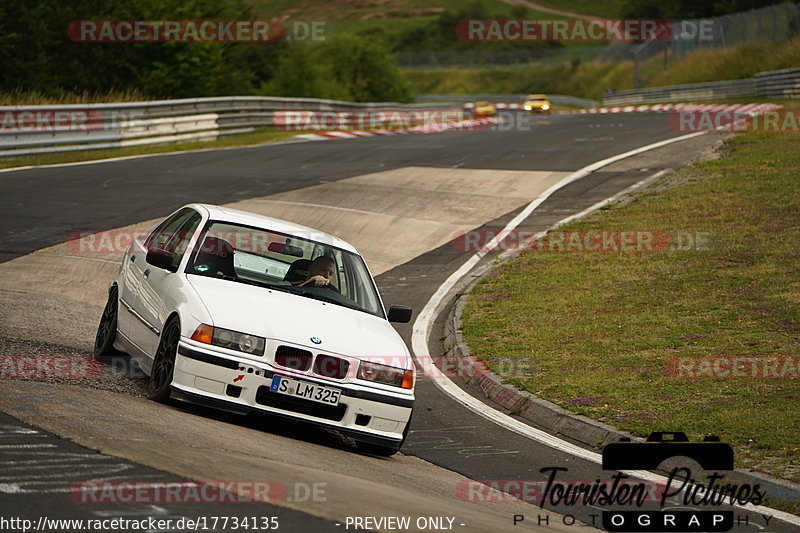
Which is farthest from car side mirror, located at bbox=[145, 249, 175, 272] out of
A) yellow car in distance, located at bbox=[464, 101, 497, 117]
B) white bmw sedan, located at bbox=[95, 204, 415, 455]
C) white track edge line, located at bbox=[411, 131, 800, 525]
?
yellow car in distance, located at bbox=[464, 101, 497, 117]

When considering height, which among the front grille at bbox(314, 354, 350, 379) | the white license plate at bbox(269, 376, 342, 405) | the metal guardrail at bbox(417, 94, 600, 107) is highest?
the metal guardrail at bbox(417, 94, 600, 107)

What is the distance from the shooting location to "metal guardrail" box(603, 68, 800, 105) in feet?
133

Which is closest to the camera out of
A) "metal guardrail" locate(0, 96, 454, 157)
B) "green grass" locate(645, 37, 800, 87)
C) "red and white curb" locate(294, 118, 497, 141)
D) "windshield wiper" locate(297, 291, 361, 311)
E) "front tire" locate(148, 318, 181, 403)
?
"front tire" locate(148, 318, 181, 403)

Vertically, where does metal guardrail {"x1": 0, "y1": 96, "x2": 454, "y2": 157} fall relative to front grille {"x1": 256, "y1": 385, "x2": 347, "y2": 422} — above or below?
above

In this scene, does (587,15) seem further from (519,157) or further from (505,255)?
(505,255)

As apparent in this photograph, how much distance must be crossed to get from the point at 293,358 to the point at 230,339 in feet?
1.53

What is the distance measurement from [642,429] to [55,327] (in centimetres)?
601

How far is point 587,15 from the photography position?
139625 mm

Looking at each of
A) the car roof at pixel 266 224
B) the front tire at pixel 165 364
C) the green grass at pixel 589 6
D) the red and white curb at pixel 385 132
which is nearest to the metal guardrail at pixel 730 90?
the red and white curb at pixel 385 132

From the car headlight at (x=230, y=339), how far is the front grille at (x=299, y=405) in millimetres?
291

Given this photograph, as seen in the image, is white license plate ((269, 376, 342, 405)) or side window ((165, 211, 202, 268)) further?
side window ((165, 211, 202, 268))

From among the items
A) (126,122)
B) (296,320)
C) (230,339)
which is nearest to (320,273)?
(296,320)

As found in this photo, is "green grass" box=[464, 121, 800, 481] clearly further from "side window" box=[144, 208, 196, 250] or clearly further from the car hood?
"side window" box=[144, 208, 196, 250]

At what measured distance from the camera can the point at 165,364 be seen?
303 inches
